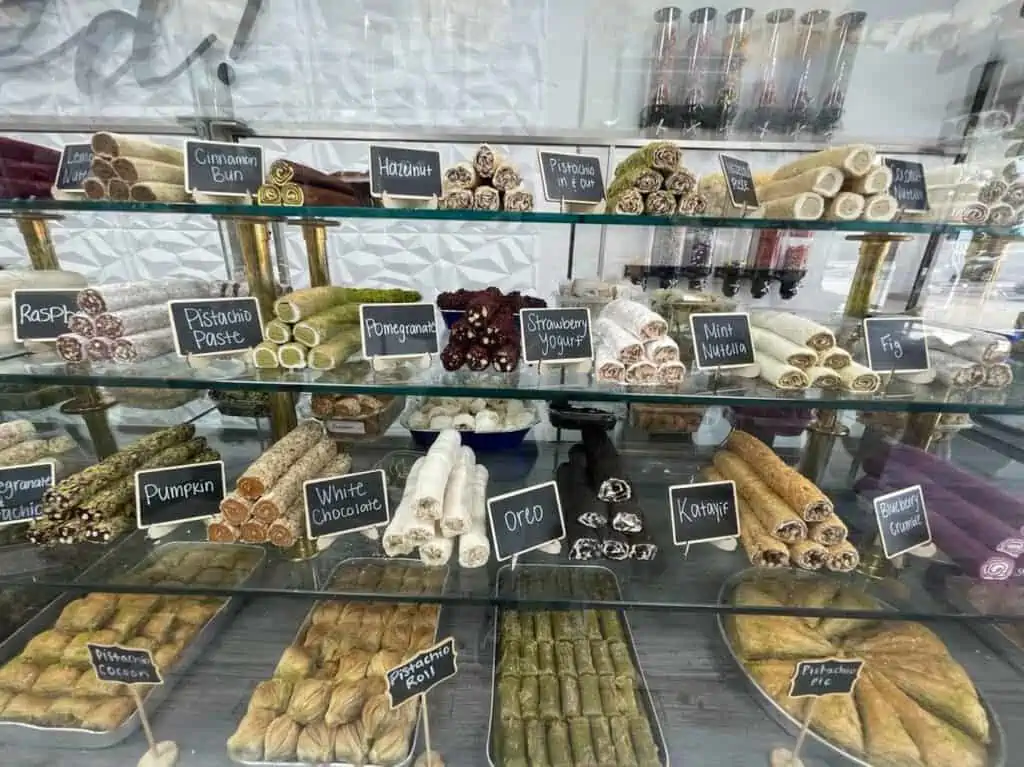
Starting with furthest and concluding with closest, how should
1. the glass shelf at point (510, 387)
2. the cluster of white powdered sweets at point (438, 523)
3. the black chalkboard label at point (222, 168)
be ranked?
the cluster of white powdered sweets at point (438, 523) → the glass shelf at point (510, 387) → the black chalkboard label at point (222, 168)

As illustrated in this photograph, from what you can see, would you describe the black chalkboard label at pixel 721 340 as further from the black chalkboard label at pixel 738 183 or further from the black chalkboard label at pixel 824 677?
the black chalkboard label at pixel 824 677

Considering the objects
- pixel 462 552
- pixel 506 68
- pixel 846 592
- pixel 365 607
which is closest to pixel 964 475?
pixel 846 592

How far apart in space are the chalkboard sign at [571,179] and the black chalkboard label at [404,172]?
322 millimetres

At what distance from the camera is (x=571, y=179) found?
142 centimetres

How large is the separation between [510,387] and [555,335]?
21 centimetres

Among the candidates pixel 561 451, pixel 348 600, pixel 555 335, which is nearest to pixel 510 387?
pixel 555 335

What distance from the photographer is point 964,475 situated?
1.92m

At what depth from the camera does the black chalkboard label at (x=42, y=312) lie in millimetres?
1504

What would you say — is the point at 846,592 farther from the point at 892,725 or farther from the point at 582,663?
the point at 582,663

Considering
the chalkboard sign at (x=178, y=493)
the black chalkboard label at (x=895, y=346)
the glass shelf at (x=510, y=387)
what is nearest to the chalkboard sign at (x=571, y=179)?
the glass shelf at (x=510, y=387)

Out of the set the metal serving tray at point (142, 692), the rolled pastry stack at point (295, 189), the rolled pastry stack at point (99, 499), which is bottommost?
the metal serving tray at point (142, 692)

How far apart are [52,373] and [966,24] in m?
3.98

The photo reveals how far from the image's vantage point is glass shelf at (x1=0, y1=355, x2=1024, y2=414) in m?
1.47

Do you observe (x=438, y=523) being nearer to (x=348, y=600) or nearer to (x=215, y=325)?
(x=348, y=600)
